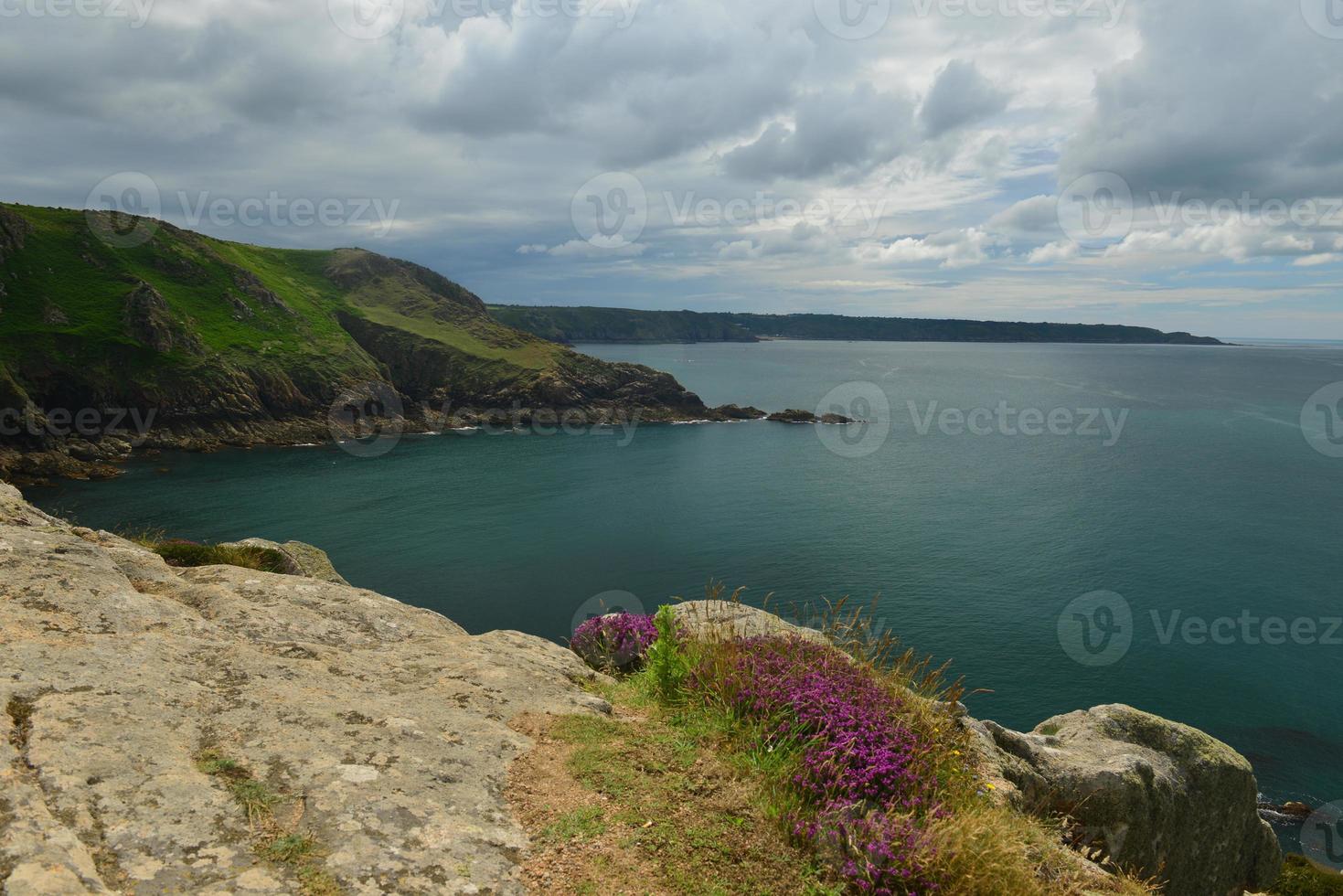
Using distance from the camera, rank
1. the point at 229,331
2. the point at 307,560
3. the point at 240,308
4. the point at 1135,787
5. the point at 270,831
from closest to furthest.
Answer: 1. the point at 270,831
2. the point at 1135,787
3. the point at 307,560
4. the point at 229,331
5. the point at 240,308

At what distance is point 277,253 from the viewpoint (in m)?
196

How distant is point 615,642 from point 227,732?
30.0 feet

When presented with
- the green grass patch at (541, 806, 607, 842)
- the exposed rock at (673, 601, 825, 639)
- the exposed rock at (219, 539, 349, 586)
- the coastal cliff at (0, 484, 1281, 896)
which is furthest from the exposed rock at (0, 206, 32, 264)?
the green grass patch at (541, 806, 607, 842)

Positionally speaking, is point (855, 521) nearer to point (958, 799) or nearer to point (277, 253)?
point (958, 799)

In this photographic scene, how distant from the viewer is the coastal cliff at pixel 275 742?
5547 mm

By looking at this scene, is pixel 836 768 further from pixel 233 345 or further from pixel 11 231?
pixel 11 231

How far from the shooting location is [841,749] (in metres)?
8.47

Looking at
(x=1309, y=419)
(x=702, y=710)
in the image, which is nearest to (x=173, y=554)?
(x=702, y=710)

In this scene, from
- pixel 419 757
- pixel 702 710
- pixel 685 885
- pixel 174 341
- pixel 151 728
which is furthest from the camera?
pixel 174 341

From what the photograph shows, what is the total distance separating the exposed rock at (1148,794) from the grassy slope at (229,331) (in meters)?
115

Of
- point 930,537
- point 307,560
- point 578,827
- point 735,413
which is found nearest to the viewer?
point 578,827

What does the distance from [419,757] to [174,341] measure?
13222cm

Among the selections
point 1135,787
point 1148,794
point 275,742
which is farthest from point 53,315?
point 1148,794

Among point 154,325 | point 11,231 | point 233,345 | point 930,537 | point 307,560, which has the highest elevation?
point 11,231
